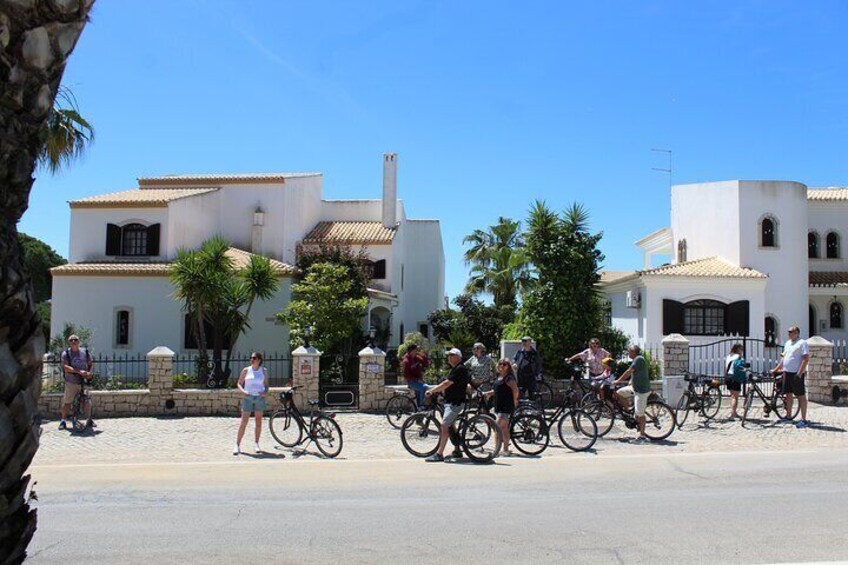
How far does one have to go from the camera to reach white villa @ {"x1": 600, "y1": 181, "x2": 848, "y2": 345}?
25.4 metres

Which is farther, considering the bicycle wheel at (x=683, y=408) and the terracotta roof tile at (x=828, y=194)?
the terracotta roof tile at (x=828, y=194)

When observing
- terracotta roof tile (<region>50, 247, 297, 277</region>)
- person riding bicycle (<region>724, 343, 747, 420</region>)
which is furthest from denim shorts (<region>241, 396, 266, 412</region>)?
terracotta roof tile (<region>50, 247, 297, 277</region>)

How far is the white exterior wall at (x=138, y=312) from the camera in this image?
2573 centimetres

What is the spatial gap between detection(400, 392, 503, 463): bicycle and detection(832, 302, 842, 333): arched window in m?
25.3

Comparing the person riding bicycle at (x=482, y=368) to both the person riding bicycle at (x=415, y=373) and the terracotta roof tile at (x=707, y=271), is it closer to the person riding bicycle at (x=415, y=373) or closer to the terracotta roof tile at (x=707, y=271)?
the person riding bicycle at (x=415, y=373)

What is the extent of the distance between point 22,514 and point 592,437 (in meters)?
10.9

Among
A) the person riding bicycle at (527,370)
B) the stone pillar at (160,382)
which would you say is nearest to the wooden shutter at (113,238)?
the stone pillar at (160,382)

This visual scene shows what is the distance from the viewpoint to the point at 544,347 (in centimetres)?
1794

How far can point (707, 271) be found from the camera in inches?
1019

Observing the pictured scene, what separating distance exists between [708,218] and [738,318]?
19.3 ft

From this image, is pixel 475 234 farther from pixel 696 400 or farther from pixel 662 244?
pixel 696 400

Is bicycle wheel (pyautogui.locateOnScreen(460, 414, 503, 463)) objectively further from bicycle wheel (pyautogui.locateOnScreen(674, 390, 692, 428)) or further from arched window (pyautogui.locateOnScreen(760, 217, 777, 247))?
arched window (pyautogui.locateOnScreen(760, 217, 777, 247))

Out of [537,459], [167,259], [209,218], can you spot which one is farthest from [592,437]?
[209,218]

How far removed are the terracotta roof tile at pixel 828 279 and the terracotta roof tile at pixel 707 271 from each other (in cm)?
475
